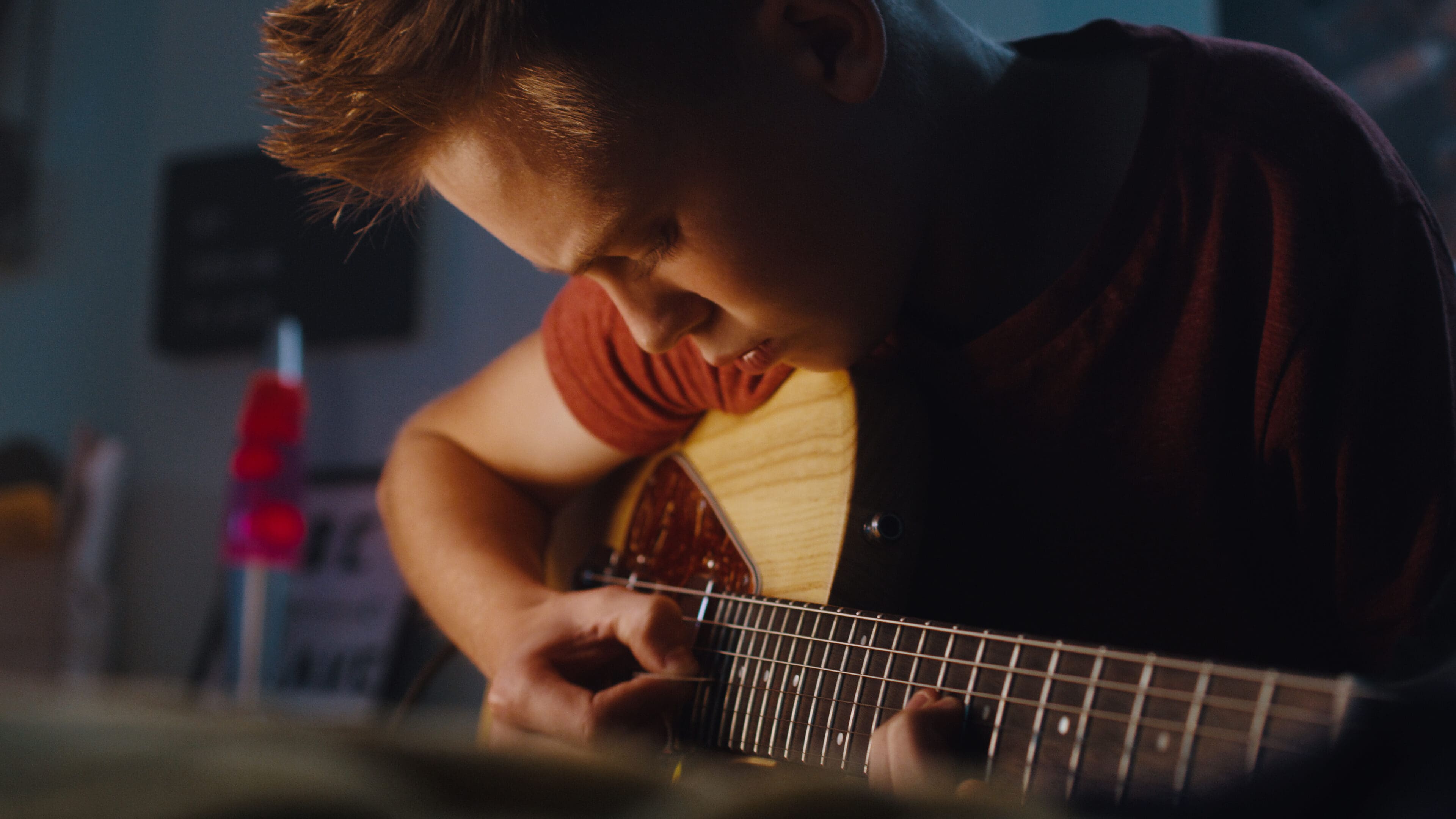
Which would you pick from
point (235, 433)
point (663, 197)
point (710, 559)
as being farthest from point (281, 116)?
point (235, 433)

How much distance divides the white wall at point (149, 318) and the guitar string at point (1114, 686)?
2.68ft

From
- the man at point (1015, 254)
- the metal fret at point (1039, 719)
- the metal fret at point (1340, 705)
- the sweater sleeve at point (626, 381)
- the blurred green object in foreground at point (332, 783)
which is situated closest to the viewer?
the blurred green object in foreground at point (332, 783)

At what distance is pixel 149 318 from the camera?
1818mm

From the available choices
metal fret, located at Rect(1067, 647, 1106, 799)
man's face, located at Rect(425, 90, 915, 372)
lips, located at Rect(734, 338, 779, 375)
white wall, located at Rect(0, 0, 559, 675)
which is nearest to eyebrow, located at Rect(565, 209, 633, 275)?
man's face, located at Rect(425, 90, 915, 372)

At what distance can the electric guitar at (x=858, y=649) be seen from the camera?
1.14 feet

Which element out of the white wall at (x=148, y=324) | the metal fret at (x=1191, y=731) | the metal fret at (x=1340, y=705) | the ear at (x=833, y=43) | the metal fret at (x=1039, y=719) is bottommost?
the white wall at (x=148, y=324)

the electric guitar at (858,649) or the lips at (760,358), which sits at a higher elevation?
the lips at (760,358)

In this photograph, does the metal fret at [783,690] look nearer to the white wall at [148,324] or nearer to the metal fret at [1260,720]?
the metal fret at [1260,720]

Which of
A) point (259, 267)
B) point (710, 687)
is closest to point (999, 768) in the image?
point (710, 687)

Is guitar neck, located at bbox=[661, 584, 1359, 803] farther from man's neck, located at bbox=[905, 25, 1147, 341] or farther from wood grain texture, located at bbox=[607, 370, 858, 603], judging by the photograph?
man's neck, located at bbox=[905, 25, 1147, 341]

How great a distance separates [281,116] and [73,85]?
174 centimetres

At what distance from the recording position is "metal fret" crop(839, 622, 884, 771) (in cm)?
50

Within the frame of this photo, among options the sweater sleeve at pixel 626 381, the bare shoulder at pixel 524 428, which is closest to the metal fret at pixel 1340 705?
the sweater sleeve at pixel 626 381

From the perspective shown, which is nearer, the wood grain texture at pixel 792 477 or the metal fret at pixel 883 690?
the metal fret at pixel 883 690
